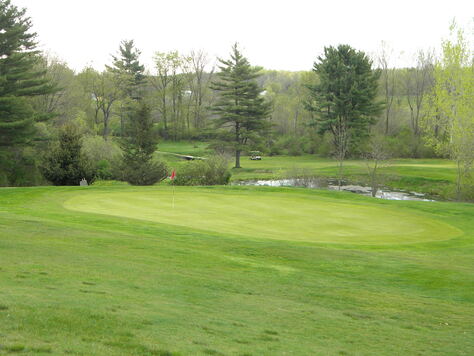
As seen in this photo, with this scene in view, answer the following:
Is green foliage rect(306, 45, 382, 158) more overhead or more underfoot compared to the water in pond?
more overhead

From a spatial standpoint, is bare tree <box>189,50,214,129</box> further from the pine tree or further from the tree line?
the pine tree


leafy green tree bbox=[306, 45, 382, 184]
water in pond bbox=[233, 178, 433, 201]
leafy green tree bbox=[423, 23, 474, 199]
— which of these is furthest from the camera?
leafy green tree bbox=[306, 45, 382, 184]

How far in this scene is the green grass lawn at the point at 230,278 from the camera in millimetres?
6664

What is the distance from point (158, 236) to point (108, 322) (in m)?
8.16

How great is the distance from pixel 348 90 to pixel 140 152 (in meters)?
38.8

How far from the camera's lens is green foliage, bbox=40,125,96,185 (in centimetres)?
3266

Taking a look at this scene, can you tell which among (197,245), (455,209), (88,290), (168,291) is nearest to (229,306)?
(168,291)

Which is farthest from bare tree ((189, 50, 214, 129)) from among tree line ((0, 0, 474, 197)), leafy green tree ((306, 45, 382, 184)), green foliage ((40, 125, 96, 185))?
green foliage ((40, 125, 96, 185))

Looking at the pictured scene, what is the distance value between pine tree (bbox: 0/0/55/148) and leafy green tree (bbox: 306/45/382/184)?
38.0 m

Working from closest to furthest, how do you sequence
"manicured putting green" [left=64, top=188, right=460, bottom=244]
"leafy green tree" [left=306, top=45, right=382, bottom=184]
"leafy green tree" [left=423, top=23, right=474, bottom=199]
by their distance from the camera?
"manicured putting green" [left=64, top=188, right=460, bottom=244], "leafy green tree" [left=423, top=23, right=474, bottom=199], "leafy green tree" [left=306, top=45, right=382, bottom=184]

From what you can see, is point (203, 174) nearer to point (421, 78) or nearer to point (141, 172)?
point (141, 172)

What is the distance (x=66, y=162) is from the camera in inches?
1289

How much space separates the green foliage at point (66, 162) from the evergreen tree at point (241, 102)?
35776 millimetres

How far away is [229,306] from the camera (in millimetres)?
8805
